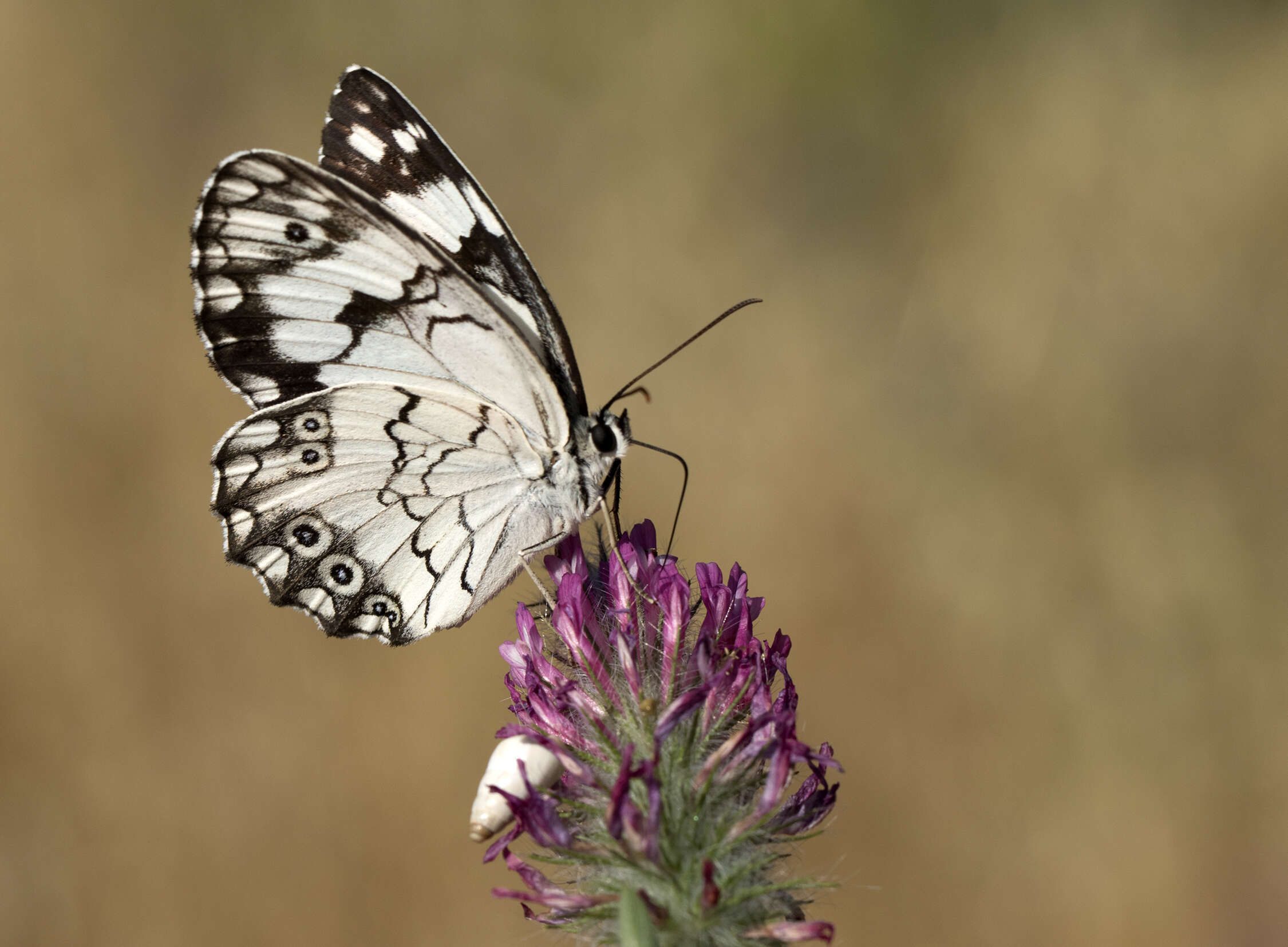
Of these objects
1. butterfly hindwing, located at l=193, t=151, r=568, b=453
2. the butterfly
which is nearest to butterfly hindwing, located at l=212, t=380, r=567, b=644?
the butterfly

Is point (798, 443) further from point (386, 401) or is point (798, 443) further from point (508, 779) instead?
point (508, 779)

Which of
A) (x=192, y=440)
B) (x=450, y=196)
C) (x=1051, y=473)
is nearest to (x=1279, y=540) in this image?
(x=1051, y=473)

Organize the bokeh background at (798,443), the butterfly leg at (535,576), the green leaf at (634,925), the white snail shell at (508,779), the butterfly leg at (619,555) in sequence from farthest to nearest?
1. the bokeh background at (798,443)
2. the butterfly leg at (535,576)
3. the butterfly leg at (619,555)
4. the white snail shell at (508,779)
5. the green leaf at (634,925)

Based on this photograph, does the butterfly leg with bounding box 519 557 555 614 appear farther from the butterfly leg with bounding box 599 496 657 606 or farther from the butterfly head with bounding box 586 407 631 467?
the butterfly head with bounding box 586 407 631 467

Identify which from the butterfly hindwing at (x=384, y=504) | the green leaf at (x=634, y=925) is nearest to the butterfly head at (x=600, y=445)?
the butterfly hindwing at (x=384, y=504)

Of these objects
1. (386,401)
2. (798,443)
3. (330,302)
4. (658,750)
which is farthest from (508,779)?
(798,443)

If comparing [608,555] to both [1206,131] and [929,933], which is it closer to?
[929,933]

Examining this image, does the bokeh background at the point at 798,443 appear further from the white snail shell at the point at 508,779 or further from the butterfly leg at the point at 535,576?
→ the white snail shell at the point at 508,779
